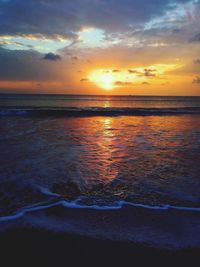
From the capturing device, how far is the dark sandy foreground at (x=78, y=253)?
298 cm

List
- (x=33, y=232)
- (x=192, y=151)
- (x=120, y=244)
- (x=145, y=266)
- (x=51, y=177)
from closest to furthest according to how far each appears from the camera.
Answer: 1. (x=145, y=266)
2. (x=120, y=244)
3. (x=33, y=232)
4. (x=51, y=177)
5. (x=192, y=151)

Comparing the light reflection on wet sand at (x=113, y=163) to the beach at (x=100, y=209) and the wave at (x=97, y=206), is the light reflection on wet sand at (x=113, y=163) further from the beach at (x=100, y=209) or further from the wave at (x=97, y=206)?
the wave at (x=97, y=206)

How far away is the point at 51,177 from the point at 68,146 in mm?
3901

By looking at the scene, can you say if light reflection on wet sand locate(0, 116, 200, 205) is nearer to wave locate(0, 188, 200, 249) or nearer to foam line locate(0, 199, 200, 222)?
foam line locate(0, 199, 200, 222)

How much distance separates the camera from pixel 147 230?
366 centimetres

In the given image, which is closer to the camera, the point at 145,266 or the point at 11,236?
the point at 145,266

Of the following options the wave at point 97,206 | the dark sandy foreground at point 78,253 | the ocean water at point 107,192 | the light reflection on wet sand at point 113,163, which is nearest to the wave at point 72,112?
the light reflection on wet sand at point 113,163

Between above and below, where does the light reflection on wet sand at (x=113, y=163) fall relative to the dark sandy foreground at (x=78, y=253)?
above

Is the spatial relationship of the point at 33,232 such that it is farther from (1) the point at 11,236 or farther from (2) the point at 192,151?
(2) the point at 192,151

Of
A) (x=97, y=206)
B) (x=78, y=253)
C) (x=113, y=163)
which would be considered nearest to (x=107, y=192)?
(x=97, y=206)

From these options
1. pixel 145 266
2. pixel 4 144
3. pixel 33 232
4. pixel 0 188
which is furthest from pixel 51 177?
pixel 4 144

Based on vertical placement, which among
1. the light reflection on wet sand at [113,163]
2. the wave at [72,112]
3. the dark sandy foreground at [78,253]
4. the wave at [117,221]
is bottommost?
the dark sandy foreground at [78,253]

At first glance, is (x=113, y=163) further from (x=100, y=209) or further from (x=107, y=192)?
(x=100, y=209)

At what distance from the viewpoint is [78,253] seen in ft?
10.4
